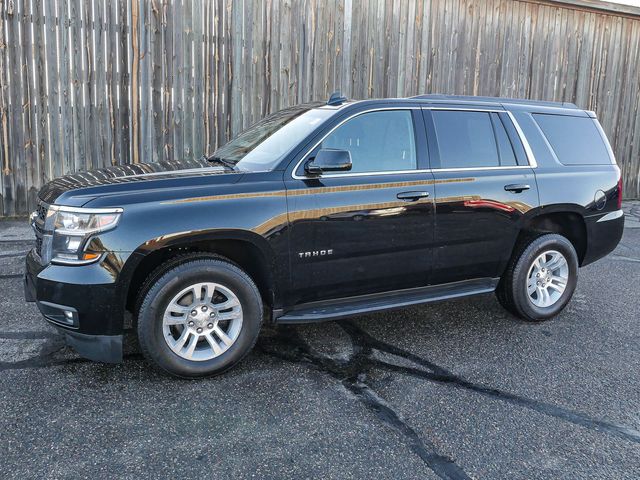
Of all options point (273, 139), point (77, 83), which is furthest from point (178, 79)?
point (273, 139)

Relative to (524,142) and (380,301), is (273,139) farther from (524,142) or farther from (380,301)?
(524,142)

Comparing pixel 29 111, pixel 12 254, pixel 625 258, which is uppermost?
pixel 29 111

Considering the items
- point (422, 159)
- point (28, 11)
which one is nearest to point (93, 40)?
point (28, 11)

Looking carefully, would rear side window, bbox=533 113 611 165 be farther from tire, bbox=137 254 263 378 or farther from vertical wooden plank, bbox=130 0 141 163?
vertical wooden plank, bbox=130 0 141 163

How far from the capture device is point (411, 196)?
400cm

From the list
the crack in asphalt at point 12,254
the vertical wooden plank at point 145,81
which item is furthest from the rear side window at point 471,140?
the vertical wooden plank at point 145,81

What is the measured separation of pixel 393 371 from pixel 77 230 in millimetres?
2237

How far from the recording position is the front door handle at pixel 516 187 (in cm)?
441

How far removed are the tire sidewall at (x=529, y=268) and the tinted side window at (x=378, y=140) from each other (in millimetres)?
1371

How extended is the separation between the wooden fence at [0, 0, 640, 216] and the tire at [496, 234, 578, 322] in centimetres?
533

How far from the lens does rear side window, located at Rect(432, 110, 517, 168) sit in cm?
427

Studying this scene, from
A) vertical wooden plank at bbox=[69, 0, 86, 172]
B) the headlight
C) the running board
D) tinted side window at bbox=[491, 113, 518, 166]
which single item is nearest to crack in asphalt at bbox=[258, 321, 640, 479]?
the running board

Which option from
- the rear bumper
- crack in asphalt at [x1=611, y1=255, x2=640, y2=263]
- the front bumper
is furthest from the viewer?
crack in asphalt at [x1=611, y1=255, x2=640, y2=263]

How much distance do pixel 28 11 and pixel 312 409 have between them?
709cm
